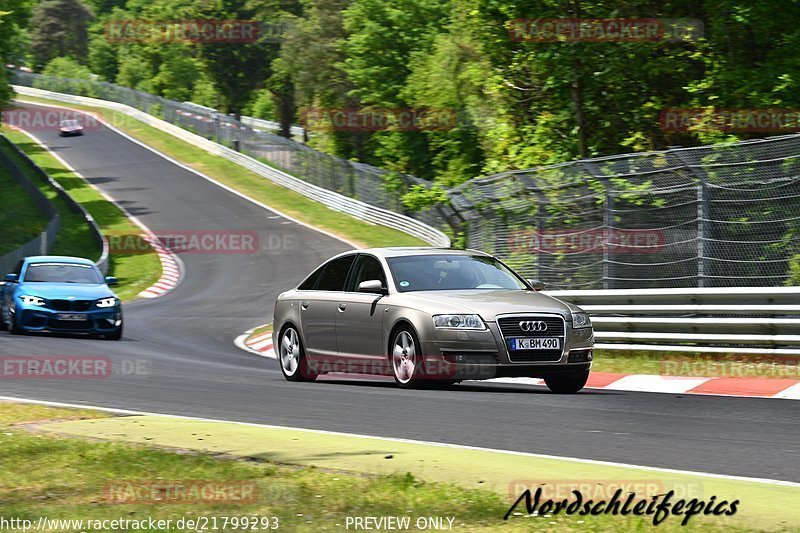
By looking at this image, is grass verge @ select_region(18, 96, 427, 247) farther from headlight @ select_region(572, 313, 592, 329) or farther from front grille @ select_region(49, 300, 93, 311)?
headlight @ select_region(572, 313, 592, 329)

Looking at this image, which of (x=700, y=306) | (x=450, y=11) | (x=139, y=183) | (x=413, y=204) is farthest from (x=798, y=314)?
(x=139, y=183)

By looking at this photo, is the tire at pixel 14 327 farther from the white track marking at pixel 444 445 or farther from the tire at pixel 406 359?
the tire at pixel 406 359

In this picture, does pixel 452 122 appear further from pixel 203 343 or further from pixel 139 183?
pixel 203 343

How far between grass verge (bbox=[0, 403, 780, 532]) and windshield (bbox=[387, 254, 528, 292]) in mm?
3867

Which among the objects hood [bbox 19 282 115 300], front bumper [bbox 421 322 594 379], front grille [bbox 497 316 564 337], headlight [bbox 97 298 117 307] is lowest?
headlight [bbox 97 298 117 307]

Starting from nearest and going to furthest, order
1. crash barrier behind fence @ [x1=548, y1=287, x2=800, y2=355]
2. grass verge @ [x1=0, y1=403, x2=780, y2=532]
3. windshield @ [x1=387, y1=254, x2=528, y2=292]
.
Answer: grass verge @ [x1=0, y1=403, x2=780, y2=532] < windshield @ [x1=387, y1=254, x2=528, y2=292] < crash barrier behind fence @ [x1=548, y1=287, x2=800, y2=355]

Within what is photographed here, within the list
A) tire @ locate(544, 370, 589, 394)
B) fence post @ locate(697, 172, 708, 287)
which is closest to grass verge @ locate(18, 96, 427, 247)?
fence post @ locate(697, 172, 708, 287)

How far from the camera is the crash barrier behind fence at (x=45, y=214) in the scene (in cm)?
3850

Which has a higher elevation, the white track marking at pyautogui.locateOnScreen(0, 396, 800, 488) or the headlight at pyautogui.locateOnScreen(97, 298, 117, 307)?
the white track marking at pyautogui.locateOnScreen(0, 396, 800, 488)

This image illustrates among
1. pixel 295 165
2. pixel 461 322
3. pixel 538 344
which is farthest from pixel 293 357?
pixel 295 165

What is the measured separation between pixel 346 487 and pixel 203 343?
1622 centimetres

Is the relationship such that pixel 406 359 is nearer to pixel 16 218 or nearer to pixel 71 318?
pixel 71 318

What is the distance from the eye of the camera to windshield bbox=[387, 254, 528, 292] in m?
13.0

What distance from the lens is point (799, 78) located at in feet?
75.4
